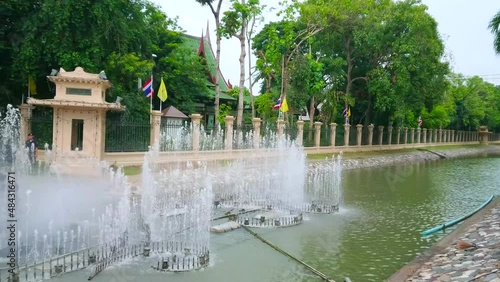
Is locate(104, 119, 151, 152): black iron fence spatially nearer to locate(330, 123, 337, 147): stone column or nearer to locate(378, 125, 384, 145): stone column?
locate(330, 123, 337, 147): stone column

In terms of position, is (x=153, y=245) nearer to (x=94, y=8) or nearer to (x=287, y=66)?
(x=94, y=8)

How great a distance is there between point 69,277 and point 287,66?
27.0 m

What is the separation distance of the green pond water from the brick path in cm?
73

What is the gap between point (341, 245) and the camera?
11000 mm

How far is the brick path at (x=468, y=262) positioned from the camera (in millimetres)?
7789

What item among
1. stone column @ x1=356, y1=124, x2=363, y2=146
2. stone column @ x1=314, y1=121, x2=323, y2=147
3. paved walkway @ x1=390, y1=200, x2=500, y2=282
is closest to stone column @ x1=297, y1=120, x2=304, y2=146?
stone column @ x1=314, y1=121, x2=323, y2=147

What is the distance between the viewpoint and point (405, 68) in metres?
34.2

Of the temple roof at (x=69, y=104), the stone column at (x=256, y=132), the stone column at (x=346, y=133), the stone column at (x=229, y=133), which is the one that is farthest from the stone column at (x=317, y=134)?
the temple roof at (x=69, y=104)

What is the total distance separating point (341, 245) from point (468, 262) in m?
3.00

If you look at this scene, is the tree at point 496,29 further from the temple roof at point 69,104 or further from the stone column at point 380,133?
the stone column at point 380,133

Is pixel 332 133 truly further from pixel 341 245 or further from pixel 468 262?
pixel 468 262

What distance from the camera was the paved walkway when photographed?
7.85 m

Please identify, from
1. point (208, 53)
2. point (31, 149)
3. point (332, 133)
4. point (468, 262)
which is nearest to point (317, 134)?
point (332, 133)

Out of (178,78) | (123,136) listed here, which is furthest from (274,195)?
(178,78)
